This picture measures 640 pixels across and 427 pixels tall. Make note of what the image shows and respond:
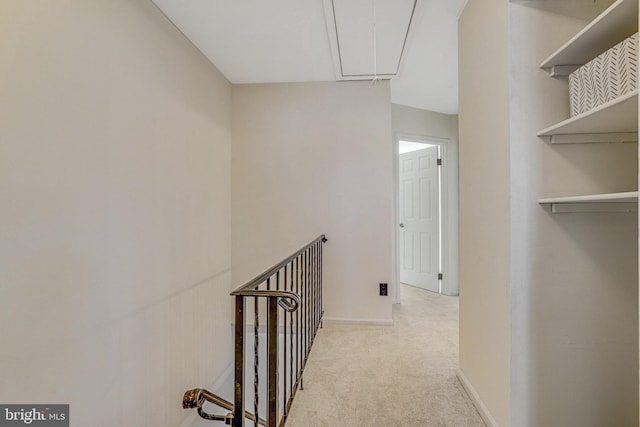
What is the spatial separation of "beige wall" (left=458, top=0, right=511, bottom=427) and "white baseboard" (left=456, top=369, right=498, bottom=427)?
3 cm

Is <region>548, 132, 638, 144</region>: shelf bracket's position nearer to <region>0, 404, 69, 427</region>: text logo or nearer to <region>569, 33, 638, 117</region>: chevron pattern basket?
<region>569, 33, 638, 117</region>: chevron pattern basket

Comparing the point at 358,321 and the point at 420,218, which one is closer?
the point at 358,321

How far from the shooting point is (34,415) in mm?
1231

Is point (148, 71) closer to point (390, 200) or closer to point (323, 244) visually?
point (323, 244)

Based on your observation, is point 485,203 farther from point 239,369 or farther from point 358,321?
point 358,321

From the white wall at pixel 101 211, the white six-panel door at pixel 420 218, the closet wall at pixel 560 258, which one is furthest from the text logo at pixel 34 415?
the white six-panel door at pixel 420 218

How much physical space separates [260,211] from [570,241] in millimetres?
2433

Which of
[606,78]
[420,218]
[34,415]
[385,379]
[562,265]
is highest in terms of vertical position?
[606,78]

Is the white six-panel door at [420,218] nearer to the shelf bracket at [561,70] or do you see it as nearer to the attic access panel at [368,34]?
the attic access panel at [368,34]

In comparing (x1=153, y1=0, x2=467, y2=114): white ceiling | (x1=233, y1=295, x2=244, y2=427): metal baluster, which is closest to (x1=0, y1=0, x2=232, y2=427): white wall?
(x1=153, y1=0, x2=467, y2=114): white ceiling

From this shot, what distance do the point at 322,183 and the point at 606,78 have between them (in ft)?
7.25

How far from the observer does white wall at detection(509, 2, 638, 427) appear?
1257 mm

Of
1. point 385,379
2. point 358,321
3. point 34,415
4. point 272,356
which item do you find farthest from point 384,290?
point 34,415

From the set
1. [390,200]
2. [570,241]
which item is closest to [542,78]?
[570,241]
